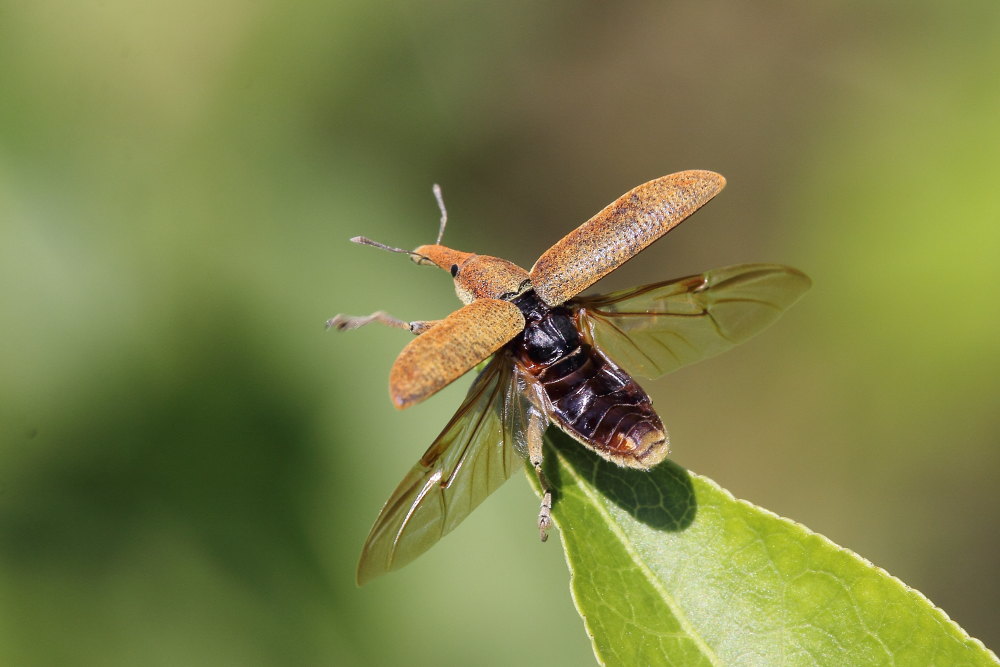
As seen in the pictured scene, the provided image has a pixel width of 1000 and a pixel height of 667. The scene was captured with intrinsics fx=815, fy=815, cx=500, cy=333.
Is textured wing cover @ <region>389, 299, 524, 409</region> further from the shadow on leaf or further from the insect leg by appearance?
the shadow on leaf

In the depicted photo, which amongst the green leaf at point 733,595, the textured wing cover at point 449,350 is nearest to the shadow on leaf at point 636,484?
the green leaf at point 733,595

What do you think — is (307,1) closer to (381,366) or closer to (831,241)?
(381,366)

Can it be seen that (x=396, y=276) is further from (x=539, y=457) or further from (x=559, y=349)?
(x=539, y=457)

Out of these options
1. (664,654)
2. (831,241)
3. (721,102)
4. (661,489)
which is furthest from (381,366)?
(721,102)

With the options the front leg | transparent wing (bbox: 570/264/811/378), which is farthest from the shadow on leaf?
the front leg

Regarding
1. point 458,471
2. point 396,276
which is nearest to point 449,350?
point 458,471

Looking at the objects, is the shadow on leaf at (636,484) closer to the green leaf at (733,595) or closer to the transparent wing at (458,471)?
the green leaf at (733,595)
